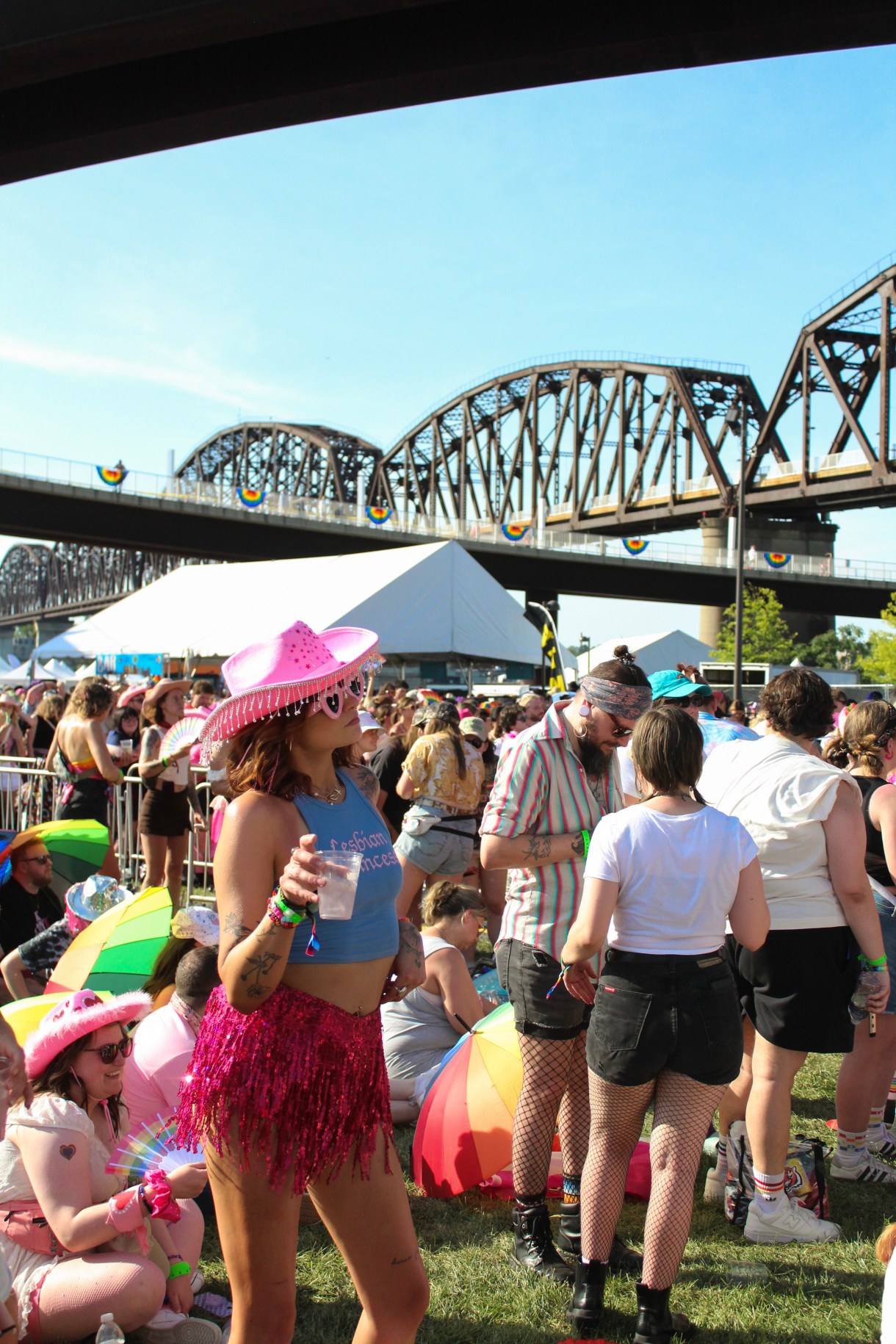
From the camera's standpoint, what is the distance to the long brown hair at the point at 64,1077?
2.88 m

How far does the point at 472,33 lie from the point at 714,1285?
13.2 ft

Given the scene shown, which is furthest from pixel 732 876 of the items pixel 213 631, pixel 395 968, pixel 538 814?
pixel 213 631

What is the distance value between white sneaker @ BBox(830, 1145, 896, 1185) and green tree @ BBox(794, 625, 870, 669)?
6792 centimetres

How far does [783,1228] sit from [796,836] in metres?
1.32

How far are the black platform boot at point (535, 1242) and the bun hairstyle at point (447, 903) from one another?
163 cm

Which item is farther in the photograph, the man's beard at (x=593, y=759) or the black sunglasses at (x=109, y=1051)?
the man's beard at (x=593, y=759)

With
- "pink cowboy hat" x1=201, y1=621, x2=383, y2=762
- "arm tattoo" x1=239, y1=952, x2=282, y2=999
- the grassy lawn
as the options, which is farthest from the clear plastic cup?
the grassy lawn

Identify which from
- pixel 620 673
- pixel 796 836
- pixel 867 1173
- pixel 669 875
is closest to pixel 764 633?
pixel 867 1173

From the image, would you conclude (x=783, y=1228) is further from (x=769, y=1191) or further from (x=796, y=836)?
(x=796, y=836)

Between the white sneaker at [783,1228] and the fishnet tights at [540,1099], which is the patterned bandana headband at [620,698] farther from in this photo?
the white sneaker at [783,1228]

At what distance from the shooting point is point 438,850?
611 centimetres

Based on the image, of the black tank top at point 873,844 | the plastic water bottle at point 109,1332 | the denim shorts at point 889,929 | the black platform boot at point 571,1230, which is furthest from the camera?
the denim shorts at point 889,929

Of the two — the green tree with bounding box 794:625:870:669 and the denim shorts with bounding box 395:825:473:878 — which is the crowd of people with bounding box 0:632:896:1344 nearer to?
the denim shorts with bounding box 395:825:473:878

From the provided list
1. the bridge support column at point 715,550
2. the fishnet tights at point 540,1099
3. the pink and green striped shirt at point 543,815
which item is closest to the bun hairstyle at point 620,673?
the pink and green striped shirt at point 543,815
